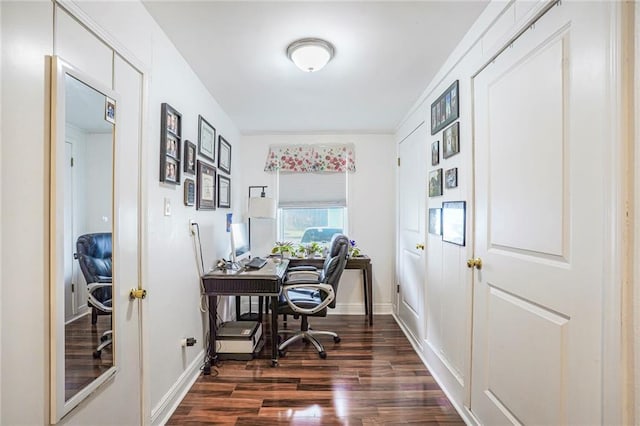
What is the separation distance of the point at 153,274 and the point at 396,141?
3172 millimetres

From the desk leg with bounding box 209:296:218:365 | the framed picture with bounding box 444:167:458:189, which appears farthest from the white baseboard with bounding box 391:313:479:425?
the desk leg with bounding box 209:296:218:365

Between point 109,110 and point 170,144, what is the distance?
23.8 inches

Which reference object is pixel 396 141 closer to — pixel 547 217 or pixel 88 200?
pixel 547 217

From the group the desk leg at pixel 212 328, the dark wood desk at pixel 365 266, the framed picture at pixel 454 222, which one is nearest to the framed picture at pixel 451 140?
the framed picture at pixel 454 222

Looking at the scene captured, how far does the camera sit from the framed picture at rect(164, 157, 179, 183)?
1.83 m

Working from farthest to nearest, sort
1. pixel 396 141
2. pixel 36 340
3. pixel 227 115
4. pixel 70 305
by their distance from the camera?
1. pixel 396 141
2. pixel 227 115
3. pixel 70 305
4. pixel 36 340

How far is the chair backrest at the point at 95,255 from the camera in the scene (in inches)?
45.4

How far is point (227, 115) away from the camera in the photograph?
3293 mm

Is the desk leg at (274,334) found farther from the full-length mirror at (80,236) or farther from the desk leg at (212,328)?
the full-length mirror at (80,236)

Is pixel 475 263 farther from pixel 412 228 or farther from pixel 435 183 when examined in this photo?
pixel 412 228

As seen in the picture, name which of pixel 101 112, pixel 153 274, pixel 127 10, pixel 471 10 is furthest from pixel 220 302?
pixel 471 10

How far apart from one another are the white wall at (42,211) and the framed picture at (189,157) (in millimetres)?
202

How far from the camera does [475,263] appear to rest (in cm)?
173

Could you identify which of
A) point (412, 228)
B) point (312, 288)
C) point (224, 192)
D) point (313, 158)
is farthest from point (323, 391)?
point (313, 158)
